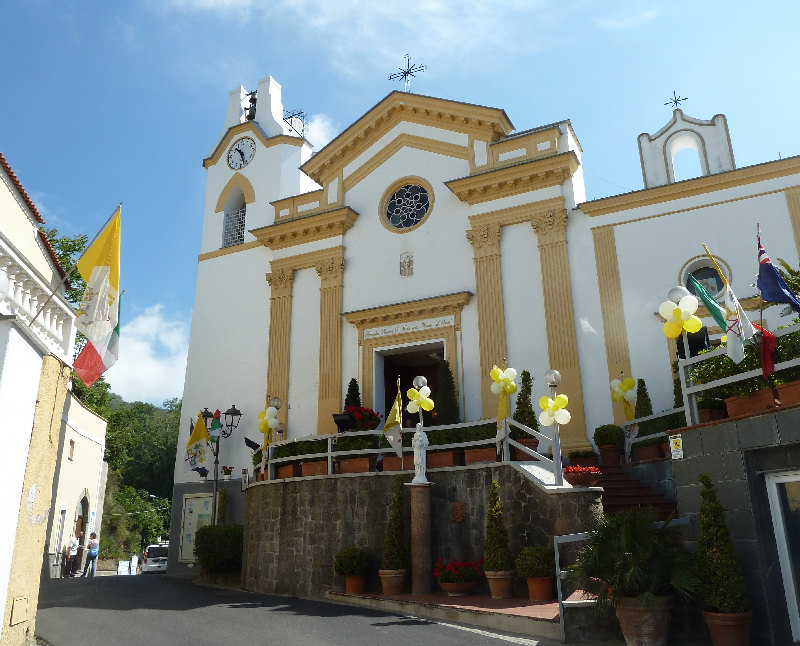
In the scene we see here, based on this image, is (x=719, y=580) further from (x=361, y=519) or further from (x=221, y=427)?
(x=221, y=427)

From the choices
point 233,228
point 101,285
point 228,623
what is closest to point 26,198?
point 101,285

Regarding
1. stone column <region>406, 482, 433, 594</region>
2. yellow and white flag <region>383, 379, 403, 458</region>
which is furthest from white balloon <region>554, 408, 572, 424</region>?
yellow and white flag <region>383, 379, 403, 458</region>

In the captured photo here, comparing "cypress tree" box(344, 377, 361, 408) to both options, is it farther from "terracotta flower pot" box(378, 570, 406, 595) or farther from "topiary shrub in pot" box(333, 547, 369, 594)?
"terracotta flower pot" box(378, 570, 406, 595)

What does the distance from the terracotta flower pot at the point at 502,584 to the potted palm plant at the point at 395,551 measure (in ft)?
6.43

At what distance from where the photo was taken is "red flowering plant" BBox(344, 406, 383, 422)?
59.4ft

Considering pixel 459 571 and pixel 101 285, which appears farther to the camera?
pixel 459 571

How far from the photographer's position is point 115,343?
11555 millimetres

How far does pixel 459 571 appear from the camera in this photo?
40.1 feet

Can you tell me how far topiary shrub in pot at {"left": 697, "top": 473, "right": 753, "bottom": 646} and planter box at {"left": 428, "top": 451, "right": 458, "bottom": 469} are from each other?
224 inches

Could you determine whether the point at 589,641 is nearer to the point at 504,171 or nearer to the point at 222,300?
the point at 504,171

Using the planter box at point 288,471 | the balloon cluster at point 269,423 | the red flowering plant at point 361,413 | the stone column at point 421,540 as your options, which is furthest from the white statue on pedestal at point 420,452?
the balloon cluster at point 269,423

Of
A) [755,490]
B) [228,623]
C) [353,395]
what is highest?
[353,395]

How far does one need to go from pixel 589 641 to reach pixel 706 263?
1157cm

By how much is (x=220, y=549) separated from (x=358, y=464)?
18.4ft
